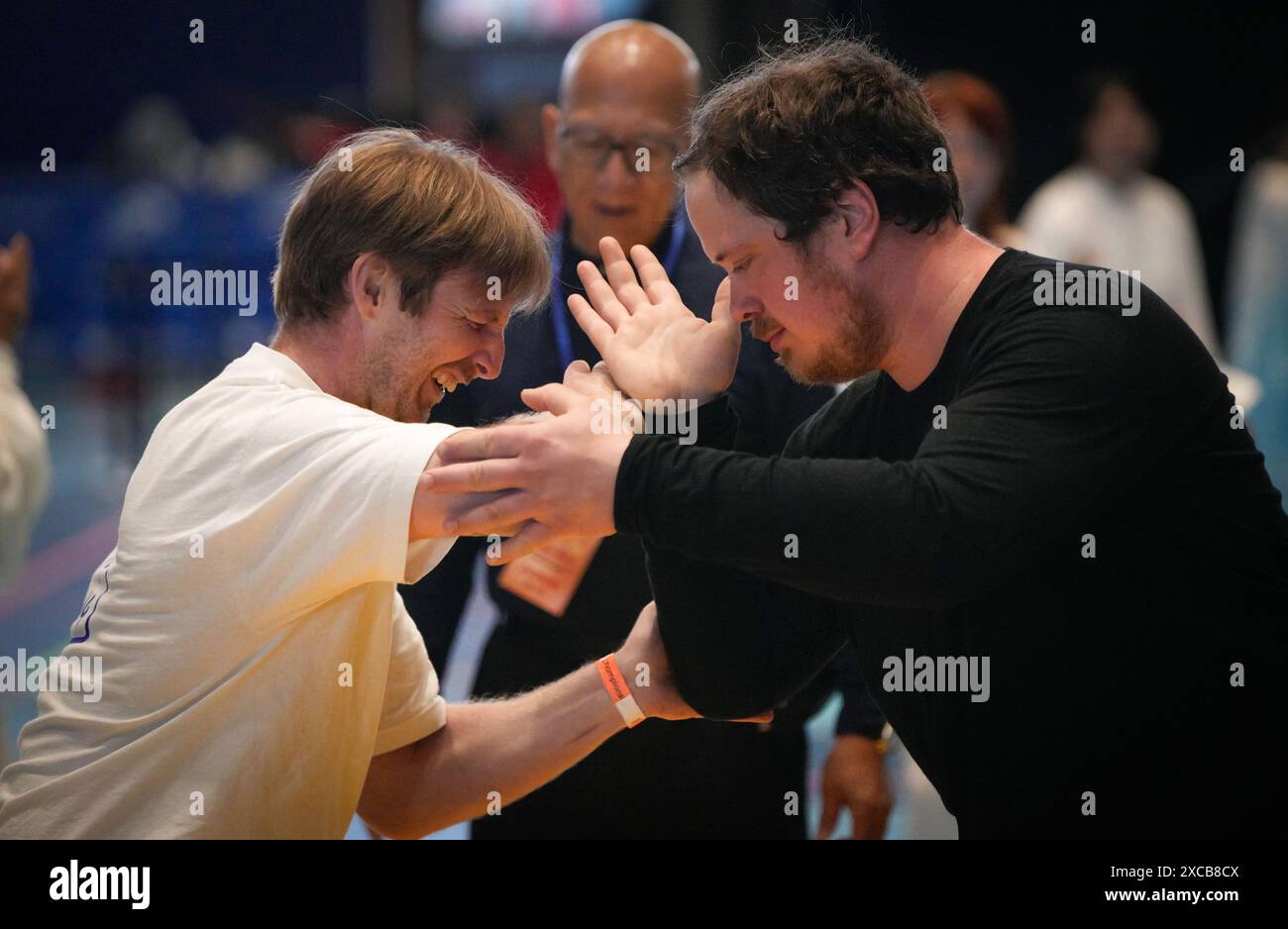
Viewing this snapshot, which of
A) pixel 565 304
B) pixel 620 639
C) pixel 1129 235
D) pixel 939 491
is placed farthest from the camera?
pixel 1129 235

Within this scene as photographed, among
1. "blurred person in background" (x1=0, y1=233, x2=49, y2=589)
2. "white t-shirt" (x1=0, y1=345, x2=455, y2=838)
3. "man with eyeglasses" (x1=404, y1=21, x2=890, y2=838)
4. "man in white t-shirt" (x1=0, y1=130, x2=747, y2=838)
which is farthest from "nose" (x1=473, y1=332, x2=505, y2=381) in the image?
"blurred person in background" (x1=0, y1=233, x2=49, y2=589)

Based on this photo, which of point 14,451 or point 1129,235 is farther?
point 1129,235

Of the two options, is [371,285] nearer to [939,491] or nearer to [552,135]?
[939,491]

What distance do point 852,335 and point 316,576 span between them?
3.00ft

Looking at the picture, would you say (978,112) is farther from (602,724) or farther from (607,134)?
(602,724)

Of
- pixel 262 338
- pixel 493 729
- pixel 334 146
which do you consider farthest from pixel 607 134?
pixel 262 338

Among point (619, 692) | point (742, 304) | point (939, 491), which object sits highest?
point (742, 304)

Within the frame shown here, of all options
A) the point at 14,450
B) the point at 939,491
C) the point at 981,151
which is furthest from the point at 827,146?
the point at 981,151

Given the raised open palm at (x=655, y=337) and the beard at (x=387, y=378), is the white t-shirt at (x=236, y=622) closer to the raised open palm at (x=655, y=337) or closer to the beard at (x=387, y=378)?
the beard at (x=387, y=378)

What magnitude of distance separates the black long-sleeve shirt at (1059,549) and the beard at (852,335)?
0.11 m

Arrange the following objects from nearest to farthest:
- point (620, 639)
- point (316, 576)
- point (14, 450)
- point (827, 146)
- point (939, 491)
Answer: point (939, 491) → point (316, 576) → point (827, 146) → point (620, 639) → point (14, 450)

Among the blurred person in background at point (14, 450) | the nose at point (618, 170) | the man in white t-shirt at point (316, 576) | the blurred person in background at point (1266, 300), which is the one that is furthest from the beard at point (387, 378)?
the blurred person in background at point (1266, 300)

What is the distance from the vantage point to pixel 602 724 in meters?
2.54

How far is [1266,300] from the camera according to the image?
10141mm
